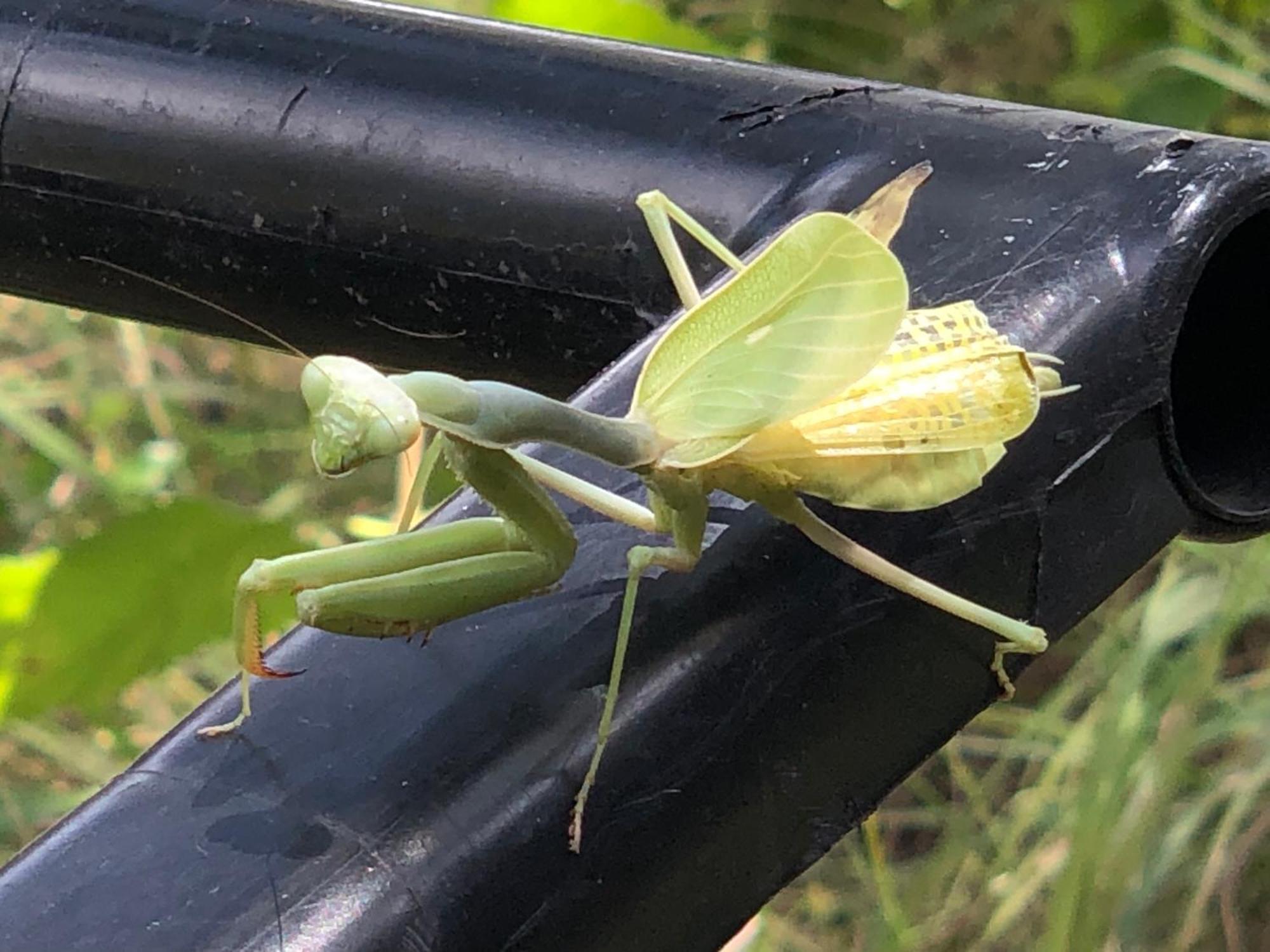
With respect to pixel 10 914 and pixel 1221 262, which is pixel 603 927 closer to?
pixel 10 914

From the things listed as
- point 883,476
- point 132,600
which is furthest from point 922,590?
point 132,600

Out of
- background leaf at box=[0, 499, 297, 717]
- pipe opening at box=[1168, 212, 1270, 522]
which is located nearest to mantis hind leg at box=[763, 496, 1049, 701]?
pipe opening at box=[1168, 212, 1270, 522]

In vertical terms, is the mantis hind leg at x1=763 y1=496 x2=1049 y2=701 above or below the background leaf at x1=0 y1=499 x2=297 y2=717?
above

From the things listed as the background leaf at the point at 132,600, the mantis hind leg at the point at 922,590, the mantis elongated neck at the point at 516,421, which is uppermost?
the mantis elongated neck at the point at 516,421

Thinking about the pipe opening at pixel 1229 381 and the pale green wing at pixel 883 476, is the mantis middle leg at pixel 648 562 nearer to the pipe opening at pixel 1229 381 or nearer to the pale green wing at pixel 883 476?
the pale green wing at pixel 883 476

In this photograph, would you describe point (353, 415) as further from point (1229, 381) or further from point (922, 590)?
point (1229, 381)

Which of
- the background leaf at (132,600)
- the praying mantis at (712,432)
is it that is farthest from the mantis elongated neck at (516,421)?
the background leaf at (132,600)

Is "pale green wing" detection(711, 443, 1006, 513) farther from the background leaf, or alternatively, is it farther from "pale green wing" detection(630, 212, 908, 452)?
the background leaf
